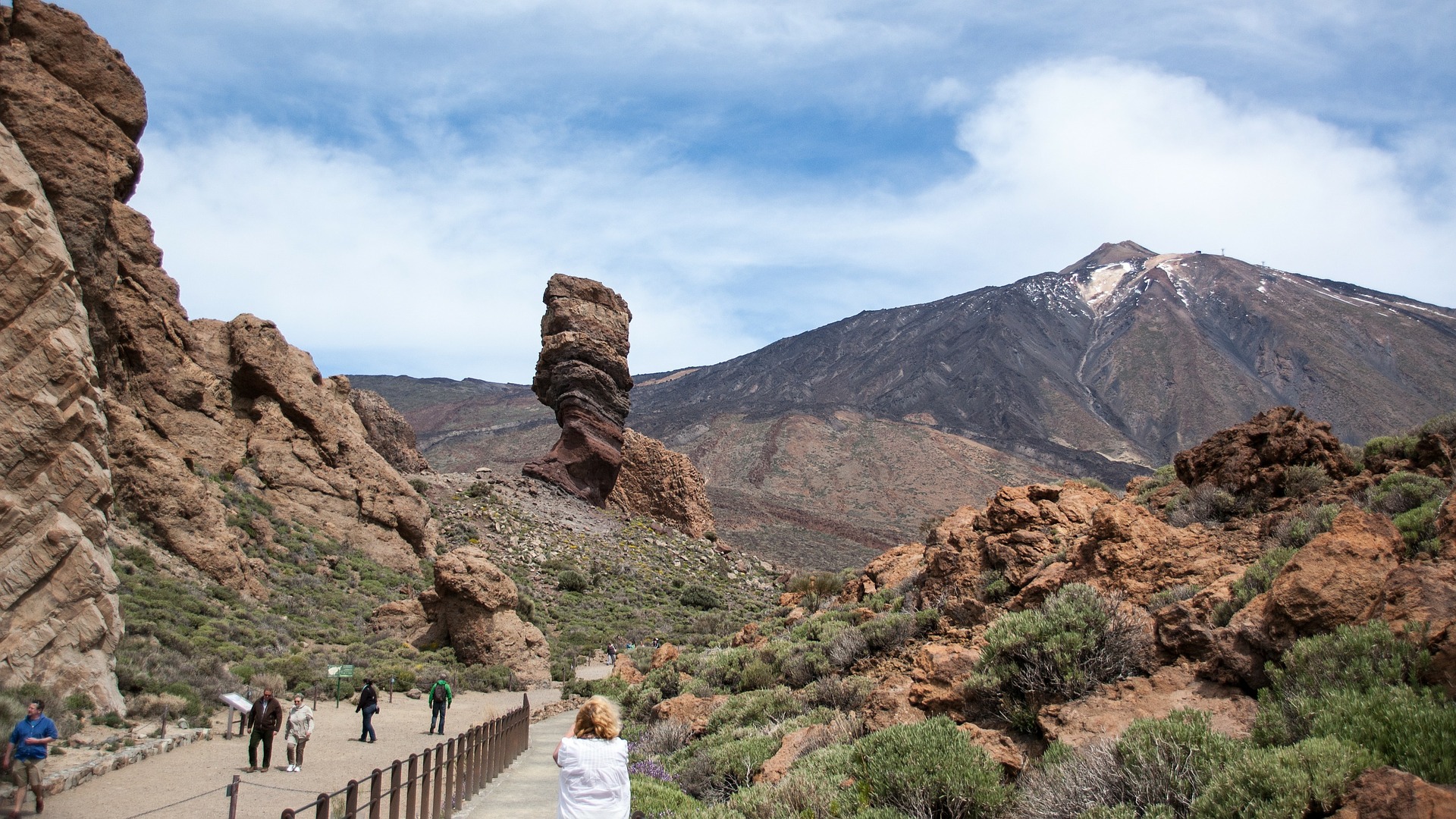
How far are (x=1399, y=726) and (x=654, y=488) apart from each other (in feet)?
132

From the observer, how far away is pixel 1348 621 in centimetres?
516

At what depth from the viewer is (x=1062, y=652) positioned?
20.3ft

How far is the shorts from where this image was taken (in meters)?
7.70

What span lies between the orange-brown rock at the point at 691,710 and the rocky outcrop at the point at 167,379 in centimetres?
1209

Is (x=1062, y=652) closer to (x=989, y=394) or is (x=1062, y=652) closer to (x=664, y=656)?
(x=664, y=656)

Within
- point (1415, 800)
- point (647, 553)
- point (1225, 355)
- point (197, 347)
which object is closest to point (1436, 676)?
point (1415, 800)

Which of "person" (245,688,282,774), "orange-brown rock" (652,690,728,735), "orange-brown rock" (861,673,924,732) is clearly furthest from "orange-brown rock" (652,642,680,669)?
"orange-brown rock" (861,673,924,732)

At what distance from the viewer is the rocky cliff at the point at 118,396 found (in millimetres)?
11047

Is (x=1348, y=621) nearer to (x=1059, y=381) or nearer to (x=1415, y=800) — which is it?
(x=1415, y=800)

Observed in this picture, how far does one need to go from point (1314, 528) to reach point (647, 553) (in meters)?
32.2

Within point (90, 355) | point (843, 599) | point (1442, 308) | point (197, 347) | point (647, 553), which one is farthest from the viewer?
point (1442, 308)

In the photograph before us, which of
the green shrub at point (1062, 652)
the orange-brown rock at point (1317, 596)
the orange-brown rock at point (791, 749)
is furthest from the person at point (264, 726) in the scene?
the orange-brown rock at point (1317, 596)

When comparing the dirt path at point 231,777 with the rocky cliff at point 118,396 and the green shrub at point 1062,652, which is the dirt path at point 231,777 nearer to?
the rocky cliff at point 118,396

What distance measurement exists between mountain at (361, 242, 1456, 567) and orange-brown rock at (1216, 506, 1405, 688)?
50.5m
